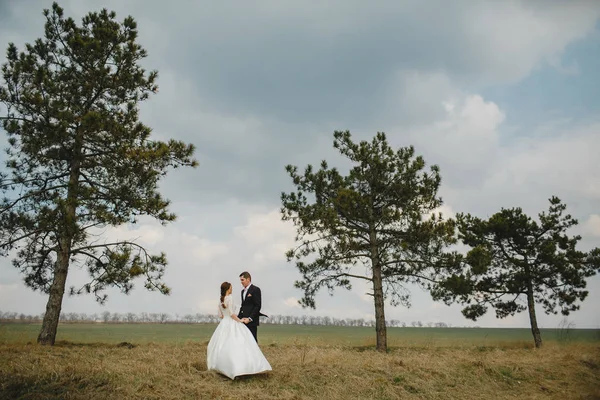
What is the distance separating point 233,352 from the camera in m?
8.64

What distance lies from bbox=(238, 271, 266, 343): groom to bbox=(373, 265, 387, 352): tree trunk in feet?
36.2

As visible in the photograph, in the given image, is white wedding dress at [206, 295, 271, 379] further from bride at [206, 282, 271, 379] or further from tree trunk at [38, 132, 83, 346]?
tree trunk at [38, 132, 83, 346]

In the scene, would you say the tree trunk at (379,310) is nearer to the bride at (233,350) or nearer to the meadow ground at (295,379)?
the meadow ground at (295,379)

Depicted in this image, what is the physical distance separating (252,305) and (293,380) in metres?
1.93

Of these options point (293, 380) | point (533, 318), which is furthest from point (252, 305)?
point (533, 318)

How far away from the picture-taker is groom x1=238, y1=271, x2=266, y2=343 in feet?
31.5

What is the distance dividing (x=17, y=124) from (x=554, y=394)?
1971cm

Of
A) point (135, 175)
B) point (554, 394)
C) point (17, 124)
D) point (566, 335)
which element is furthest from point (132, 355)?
point (566, 335)

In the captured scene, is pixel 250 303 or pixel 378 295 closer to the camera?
pixel 250 303

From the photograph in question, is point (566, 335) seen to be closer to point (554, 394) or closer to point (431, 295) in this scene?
point (431, 295)

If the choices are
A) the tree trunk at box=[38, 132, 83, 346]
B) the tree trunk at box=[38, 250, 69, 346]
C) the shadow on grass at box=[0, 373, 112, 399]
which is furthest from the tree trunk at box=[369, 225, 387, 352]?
the shadow on grass at box=[0, 373, 112, 399]

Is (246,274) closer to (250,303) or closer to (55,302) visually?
(250,303)

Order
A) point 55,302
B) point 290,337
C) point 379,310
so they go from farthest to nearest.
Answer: point 290,337
point 379,310
point 55,302

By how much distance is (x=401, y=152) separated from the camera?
20.0m
